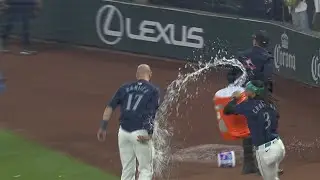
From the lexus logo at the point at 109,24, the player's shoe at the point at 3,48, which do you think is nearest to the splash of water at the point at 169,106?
the lexus logo at the point at 109,24

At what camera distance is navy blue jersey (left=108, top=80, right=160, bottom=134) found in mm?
10766

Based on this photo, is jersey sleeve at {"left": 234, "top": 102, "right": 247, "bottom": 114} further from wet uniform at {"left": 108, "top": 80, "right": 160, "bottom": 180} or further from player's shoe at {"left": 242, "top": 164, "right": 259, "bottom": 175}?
player's shoe at {"left": 242, "top": 164, "right": 259, "bottom": 175}

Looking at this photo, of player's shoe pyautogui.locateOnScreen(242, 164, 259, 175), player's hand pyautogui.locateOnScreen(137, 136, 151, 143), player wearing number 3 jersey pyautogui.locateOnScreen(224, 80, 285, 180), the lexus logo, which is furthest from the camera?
the lexus logo

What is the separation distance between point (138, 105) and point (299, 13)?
9148 mm

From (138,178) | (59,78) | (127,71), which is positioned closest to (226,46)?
(127,71)

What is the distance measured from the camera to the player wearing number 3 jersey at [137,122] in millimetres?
10758

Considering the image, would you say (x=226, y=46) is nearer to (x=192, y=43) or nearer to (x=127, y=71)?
(x=192, y=43)

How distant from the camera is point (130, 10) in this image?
21156 millimetres

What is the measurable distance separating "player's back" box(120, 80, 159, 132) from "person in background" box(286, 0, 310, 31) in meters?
8.78

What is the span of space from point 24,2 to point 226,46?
5330 millimetres

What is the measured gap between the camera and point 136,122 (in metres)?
10.8

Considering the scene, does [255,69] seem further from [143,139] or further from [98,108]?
[98,108]

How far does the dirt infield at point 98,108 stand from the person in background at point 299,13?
1.58 meters

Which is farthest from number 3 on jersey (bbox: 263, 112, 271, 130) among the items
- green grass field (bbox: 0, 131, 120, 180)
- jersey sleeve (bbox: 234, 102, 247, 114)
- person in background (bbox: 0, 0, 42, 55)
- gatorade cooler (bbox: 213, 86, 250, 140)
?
person in background (bbox: 0, 0, 42, 55)
